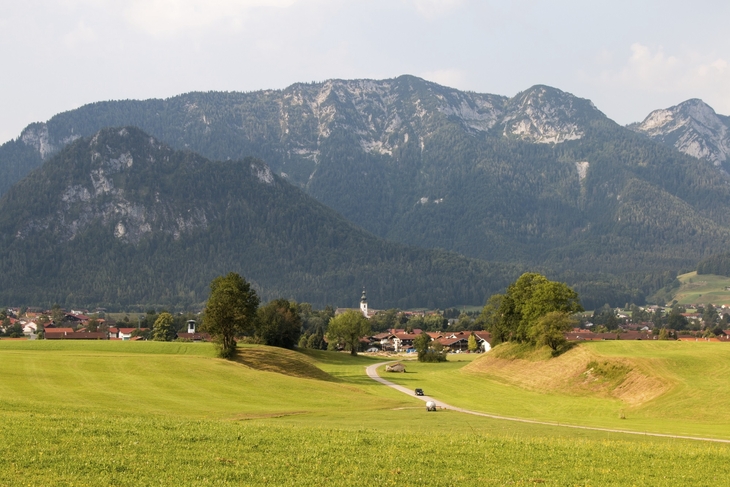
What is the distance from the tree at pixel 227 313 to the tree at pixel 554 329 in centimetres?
4138

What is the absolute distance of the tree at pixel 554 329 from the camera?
359ft

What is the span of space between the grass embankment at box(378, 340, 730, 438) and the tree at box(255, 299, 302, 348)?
3144cm

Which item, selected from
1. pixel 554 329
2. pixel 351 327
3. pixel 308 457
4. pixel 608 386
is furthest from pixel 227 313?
pixel 308 457

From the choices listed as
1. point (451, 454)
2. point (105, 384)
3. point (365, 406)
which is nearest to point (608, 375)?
point (365, 406)

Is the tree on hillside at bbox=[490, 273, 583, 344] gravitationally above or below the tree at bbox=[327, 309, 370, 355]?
above

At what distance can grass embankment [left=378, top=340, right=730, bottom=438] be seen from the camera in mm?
63688

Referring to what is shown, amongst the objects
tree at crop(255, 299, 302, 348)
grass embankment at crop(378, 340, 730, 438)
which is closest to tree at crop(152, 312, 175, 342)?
tree at crop(255, 299, 302, 348)

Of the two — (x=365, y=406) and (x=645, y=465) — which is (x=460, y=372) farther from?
(x=645, y=465)

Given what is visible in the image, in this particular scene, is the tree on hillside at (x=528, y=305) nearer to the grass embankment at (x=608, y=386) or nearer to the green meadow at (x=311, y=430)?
the grass embankment at (x=608, y=386)

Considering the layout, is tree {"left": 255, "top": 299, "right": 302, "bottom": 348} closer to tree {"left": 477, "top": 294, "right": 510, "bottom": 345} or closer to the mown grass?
tree {"left": 477, "top": 294, "right": 510, "bottom": 345}

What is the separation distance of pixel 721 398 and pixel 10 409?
185 feet

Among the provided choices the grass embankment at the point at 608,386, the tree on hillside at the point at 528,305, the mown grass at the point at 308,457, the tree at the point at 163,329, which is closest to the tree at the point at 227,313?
the grass embankment at the point at 608,386

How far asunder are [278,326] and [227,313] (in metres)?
39.0

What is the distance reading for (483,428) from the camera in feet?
156
